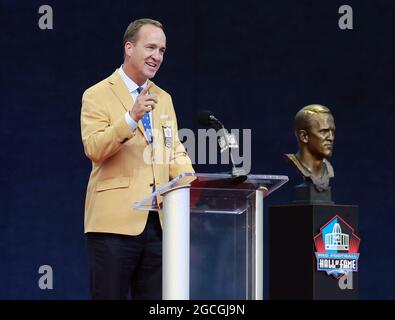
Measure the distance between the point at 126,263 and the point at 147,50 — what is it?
0.75 metres

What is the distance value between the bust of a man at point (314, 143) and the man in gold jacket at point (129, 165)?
3.45 ft

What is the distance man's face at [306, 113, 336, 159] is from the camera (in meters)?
4.34

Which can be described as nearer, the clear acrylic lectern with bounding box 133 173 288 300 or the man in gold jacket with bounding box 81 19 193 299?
the clear acrylic lectern with bounding box 133 173 288 300

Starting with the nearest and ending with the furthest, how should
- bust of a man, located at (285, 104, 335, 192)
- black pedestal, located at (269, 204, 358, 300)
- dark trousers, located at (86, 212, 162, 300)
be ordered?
dark trousers, located at (86, 212, 162, 300), black pedestal, located at (269, 204, 358, 300), bust of a man, located at (285, 104, 335, 192)

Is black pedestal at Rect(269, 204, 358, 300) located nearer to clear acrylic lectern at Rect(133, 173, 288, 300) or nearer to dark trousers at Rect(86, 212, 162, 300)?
dark trousers at Rect(86, 212, 162, 300)

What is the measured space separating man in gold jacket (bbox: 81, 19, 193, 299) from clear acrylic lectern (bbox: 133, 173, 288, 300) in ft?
1.06

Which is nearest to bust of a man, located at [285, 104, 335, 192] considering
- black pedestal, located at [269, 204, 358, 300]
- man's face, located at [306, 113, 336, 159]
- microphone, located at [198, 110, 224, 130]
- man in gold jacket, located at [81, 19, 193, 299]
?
man's face, located at [306, 113, 336, 159]

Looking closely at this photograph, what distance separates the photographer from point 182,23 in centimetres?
583

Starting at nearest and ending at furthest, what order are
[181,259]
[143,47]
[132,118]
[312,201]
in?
[181,259] → [132,118] → [143,47] → [312,201]

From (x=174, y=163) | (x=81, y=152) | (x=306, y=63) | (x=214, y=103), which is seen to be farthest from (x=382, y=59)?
(x=174, y=163)

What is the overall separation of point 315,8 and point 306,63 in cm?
34

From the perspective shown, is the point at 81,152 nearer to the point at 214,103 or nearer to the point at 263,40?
the point at 214,103
